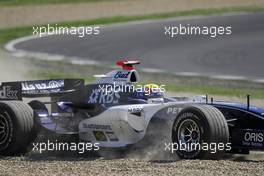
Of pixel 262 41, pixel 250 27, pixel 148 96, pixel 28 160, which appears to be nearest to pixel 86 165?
pixel 28 160

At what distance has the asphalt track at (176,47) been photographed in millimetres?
21312

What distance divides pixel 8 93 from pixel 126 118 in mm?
2013

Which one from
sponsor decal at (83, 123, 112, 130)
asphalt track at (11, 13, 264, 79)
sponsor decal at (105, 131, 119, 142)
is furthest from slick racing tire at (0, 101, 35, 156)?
asphalt track at (11, 13, 264, 79)

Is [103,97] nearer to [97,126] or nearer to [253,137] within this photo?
[97,126]

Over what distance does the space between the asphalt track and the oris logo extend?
34.4 ft

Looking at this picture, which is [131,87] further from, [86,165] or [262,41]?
[262,41]

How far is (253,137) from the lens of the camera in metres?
9.16

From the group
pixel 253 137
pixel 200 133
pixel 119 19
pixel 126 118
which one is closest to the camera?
pixel 200 133

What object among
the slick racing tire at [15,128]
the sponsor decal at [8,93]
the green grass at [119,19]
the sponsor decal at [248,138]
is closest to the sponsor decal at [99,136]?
the slick racing tire at [15,128]

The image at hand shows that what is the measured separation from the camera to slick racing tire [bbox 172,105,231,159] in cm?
889

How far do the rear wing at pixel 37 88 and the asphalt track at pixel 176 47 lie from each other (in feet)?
31.3

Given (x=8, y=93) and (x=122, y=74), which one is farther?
(x=8, y=93)

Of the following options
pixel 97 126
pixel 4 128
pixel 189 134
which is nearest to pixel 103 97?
pixel 97 126

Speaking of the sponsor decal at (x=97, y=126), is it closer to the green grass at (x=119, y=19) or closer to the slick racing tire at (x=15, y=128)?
the slick racing tire at (x=15, y=128)
